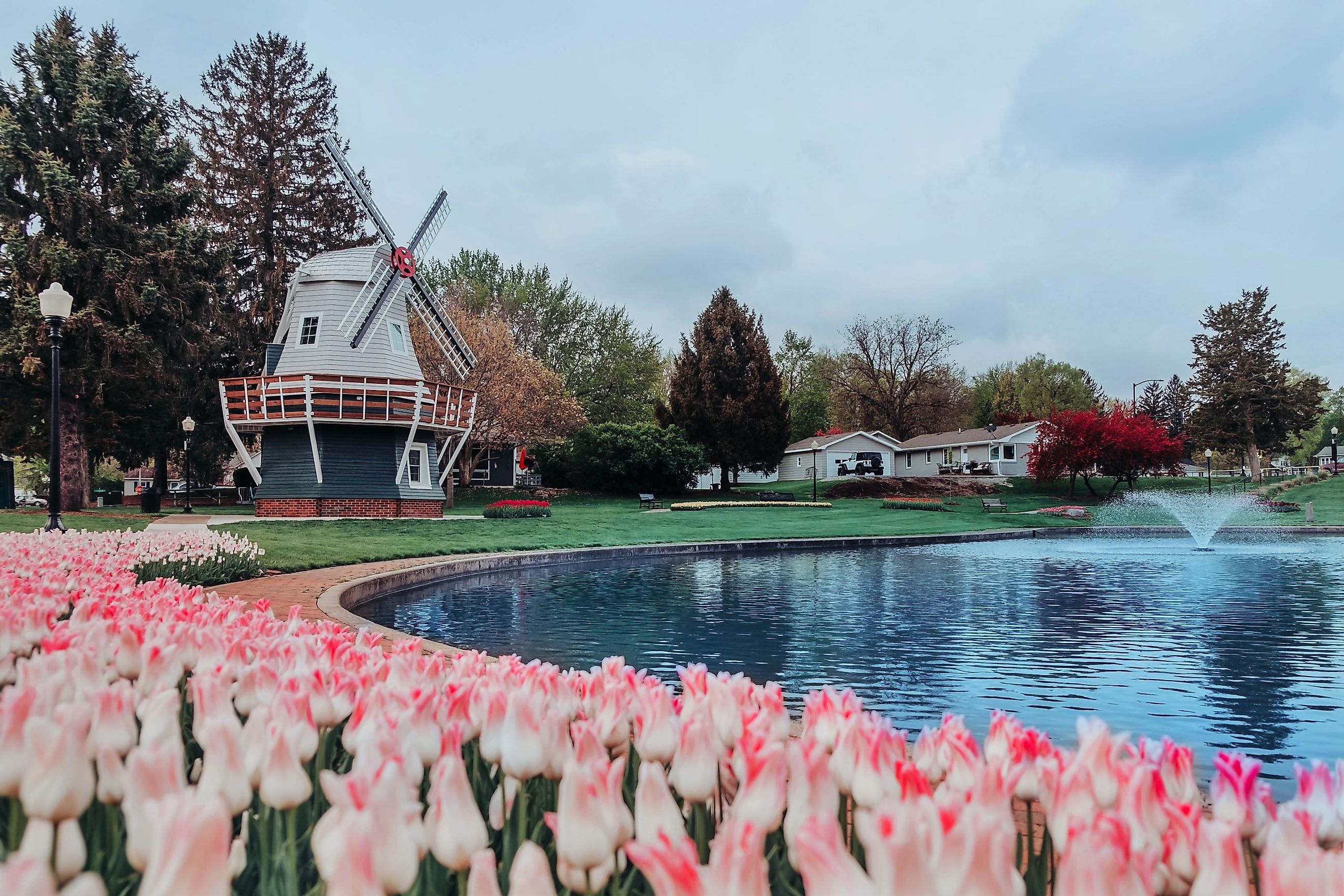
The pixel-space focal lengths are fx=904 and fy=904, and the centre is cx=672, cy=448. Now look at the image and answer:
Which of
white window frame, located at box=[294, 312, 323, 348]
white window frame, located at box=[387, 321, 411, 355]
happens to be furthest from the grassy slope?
white window frame, located at box=[294, 312, 323, 348]

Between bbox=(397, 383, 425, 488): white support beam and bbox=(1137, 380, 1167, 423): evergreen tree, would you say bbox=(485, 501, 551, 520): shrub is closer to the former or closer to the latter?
bbox=(397, 383, 425, 488): white support beam

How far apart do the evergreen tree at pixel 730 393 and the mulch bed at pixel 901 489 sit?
13.2 ft

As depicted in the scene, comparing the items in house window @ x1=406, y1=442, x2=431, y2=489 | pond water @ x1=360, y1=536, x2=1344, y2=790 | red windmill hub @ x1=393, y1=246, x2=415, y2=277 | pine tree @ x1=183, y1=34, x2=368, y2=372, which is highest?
pine tree @ x1=183, y1=34, x2=368, y2=372

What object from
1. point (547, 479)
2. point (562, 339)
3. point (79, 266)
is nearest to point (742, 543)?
point (79, 266)

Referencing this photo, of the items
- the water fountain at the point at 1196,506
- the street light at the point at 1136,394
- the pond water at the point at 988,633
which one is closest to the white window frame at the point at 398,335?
the pond water at the point at 988,633

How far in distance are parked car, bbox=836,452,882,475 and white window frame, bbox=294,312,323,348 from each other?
3674cm

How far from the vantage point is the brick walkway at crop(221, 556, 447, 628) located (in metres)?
9.13

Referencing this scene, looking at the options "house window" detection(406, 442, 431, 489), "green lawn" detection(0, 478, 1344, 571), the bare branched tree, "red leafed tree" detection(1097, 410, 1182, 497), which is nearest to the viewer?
"green lawn" detection(0, 478, 1344, 571)

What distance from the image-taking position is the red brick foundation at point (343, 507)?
27547mm

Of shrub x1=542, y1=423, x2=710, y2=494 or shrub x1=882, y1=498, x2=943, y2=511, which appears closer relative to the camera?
shrub x1=882, y1=498, x2=943, y2=511

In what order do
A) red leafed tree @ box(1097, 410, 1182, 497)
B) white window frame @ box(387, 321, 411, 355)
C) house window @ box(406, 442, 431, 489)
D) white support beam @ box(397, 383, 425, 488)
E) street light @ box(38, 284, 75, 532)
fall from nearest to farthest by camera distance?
street light @ box(38, 284, 75, 532), white support beam @ box(397, 383, 425, 488), white window frame @ box(387, 321, 411, 355), house window @ box(406, 442, 431, 489), red leafed tree @ box(1097, 410, 1182, 497)

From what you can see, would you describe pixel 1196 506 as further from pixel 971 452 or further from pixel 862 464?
pixel 862 464

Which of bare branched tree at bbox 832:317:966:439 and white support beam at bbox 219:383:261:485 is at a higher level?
bare branched tree at bbox 832:317:966:439

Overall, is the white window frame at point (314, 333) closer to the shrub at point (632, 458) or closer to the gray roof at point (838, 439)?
the shrub at point (632, 458)
